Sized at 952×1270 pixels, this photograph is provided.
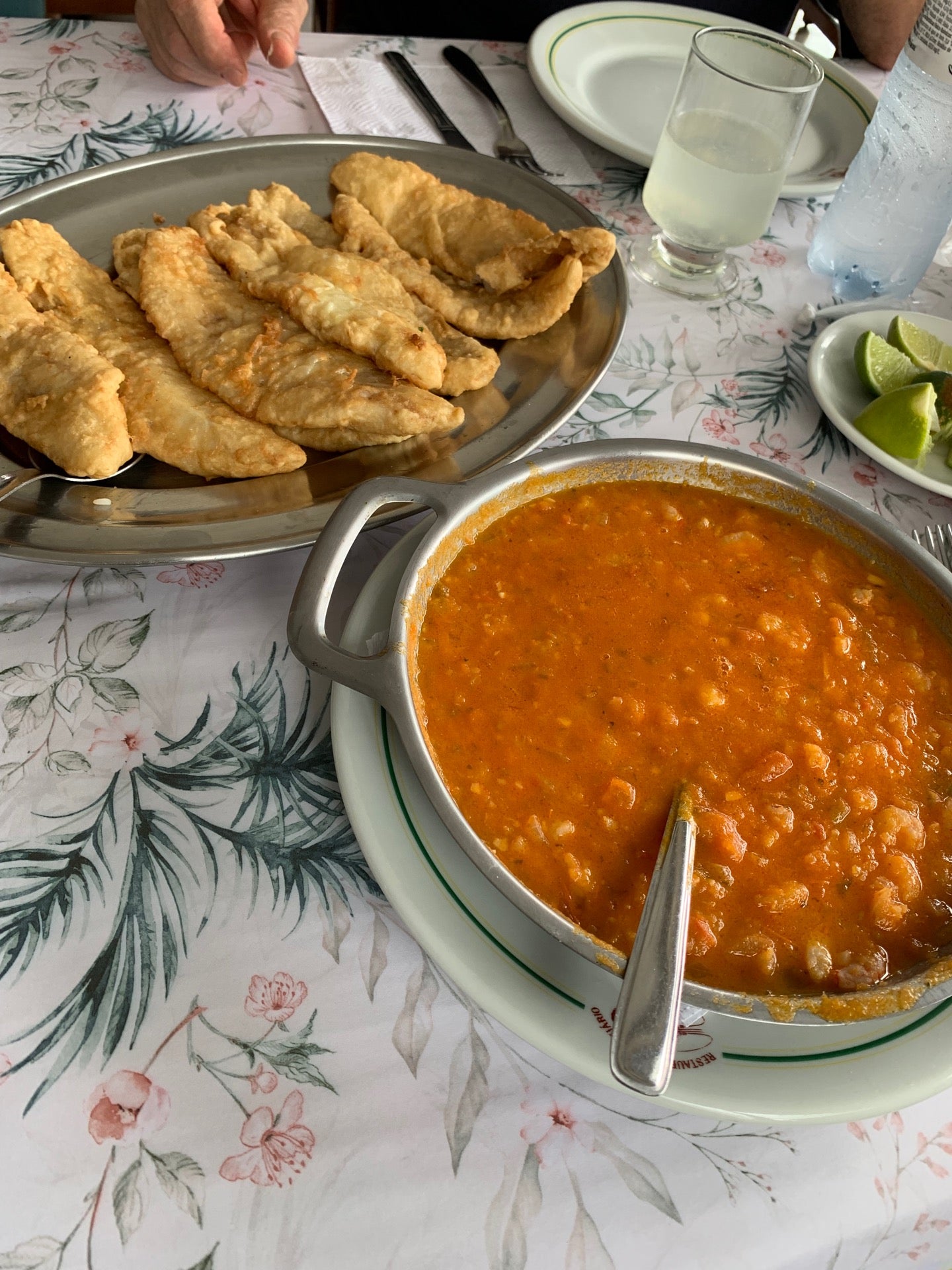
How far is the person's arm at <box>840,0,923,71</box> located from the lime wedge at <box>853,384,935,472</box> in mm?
1747

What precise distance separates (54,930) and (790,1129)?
80 cm

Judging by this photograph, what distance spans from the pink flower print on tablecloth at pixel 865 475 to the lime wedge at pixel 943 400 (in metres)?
0.14

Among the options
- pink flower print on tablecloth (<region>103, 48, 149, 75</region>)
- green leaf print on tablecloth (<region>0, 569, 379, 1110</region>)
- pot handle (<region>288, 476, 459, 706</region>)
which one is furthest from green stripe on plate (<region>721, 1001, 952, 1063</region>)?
pink flower print on tablecloth (<region>103, 48, 149, 75</region>)

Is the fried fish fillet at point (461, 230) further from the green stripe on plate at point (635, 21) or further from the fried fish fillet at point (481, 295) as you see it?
the green stripe on plate at point (635, 21)

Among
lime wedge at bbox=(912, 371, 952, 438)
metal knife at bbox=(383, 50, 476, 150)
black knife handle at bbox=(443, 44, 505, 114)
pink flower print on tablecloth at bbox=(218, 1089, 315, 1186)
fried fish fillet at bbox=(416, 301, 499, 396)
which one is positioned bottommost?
pink flower print on tablecloth at bbox=(218, 1089, 315, 1186)

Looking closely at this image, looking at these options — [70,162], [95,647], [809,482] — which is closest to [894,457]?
[809,482]

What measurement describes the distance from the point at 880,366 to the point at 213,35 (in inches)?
64.6

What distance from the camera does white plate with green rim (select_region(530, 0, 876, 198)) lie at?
7.68 ft

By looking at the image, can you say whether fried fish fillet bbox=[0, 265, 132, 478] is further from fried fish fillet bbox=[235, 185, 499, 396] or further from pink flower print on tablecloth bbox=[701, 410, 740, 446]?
pink flower print on tablecloth bbox=[701, 410, 740, 446]

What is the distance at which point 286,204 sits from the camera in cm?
187

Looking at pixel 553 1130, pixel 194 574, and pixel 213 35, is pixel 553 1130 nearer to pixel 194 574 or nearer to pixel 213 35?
pixel 194 574

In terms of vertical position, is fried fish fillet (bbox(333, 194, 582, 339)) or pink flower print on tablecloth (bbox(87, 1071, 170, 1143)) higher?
fried fish fillet (bbox(333, 194, 582, 339))

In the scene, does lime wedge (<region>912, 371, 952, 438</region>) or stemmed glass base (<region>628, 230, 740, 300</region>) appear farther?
stemmed glass base (<region>628, 230, 740, 300</region>)

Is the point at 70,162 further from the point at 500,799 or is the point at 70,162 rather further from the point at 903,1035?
the point at 903,1035
